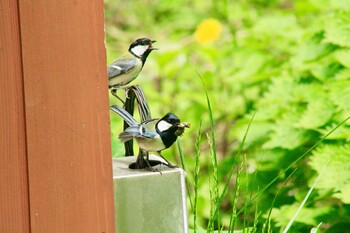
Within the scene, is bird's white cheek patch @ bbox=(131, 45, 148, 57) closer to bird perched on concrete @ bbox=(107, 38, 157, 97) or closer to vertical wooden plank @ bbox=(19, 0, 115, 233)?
bird perched on concrete @ bbox=(107, 38, 157, 97)

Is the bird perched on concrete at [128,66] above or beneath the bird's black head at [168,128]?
above

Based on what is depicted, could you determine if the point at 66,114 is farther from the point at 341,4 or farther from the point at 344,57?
the point at 341,4

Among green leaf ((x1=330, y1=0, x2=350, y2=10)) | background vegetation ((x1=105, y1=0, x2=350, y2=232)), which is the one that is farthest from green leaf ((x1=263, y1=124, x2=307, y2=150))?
green leaf ((x1=330, y1=0, x2=350, y2=10))

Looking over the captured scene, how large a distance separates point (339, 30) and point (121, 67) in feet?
4.67

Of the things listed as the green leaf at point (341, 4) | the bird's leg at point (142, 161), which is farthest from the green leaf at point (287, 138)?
the bird's leg at point (142, 161)

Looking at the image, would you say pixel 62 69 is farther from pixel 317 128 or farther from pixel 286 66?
pixel 286 66

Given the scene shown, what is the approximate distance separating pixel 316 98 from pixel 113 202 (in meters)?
1.50

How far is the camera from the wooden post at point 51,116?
63.1 inches

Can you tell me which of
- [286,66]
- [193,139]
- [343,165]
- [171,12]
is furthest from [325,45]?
[171,12]

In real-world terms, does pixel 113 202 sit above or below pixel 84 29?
below

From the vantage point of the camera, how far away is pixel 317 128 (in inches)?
111

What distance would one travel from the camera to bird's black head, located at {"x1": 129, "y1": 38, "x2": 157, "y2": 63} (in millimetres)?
1806

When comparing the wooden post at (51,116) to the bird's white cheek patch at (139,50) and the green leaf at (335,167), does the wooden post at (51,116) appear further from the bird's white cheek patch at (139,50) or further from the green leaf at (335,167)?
the green leaf at (335,167)

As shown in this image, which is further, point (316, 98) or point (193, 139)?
point (193, 139)
